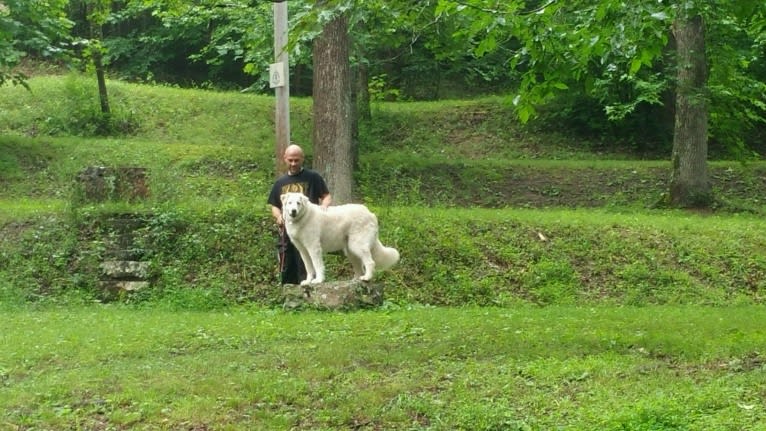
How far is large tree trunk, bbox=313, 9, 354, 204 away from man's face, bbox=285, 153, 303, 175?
2.86 meters

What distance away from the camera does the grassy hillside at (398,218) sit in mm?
11758

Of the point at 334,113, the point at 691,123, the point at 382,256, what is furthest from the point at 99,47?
the point at 691,123

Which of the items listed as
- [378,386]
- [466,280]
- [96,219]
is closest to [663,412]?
[378,386]

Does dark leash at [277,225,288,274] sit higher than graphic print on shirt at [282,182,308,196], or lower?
lower

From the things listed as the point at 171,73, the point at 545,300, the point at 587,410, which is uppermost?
the point at 171,73

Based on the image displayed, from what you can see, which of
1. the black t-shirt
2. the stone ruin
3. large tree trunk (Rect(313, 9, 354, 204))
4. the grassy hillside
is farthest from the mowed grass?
large tree trunk (Rect(313, 9, 354, 204))

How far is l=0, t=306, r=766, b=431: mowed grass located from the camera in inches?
215

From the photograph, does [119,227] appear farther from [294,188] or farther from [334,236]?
[334,236]

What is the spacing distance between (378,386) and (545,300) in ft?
19.7

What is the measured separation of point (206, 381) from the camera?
628cm

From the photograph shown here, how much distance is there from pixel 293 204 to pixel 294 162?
85 centimetres

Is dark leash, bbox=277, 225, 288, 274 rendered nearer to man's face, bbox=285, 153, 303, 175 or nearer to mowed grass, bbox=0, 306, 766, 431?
man's face, bbox=285, 153, 303, 175

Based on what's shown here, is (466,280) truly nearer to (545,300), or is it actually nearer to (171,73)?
(545,300)

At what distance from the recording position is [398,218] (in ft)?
43.5
